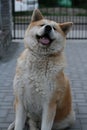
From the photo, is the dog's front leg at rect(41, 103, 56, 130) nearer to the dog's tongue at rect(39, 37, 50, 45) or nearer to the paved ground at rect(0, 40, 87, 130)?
the dog's tongue at rect(39, 37, 50, 45)

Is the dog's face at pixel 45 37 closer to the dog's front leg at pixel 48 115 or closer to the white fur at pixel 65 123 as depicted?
the dog's front leg at pixel 48 115

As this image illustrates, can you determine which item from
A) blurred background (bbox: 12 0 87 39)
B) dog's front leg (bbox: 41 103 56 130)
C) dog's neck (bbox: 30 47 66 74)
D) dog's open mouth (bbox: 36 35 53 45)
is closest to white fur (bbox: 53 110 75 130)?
dog's front leg (bbox: 41 103 56 130)

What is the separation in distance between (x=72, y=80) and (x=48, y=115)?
3.81m

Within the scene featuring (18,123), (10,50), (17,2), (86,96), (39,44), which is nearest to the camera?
(39,44)

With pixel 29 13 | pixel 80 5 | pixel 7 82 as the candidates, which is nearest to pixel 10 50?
pixel 7 82

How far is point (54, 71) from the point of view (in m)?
4.47

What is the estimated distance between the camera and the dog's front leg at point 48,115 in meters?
4.51

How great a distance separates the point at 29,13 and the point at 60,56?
1452 centimetres

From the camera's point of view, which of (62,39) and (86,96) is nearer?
(62,39)

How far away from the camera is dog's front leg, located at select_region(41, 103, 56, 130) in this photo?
451cm

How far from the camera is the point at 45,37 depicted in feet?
14.0

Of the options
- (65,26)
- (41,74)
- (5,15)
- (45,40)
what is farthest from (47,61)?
(5,15)

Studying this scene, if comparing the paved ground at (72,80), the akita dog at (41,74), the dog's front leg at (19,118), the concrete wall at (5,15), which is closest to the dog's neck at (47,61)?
the akita dog at (41,74)

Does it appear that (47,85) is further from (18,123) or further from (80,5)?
(80,5)
